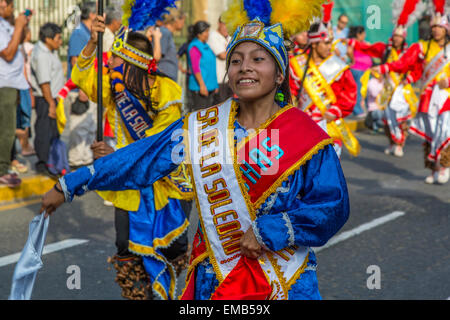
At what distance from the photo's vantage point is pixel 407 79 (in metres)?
11.5

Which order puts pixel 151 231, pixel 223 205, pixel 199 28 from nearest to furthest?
1. pixel 223 205
2. pixel 151 231
3. pixel 199 28

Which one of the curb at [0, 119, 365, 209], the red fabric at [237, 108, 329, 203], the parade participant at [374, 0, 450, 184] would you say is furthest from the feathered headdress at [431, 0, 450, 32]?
the red fabric at [237, 108, 329, 203]

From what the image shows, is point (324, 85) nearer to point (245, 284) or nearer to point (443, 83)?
point (443, 83)

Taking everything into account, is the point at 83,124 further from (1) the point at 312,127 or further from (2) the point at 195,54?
(1) the point at 312,127

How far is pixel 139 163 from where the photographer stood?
315 centimetres

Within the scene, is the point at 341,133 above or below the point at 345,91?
below

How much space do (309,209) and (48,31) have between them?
22.1ft

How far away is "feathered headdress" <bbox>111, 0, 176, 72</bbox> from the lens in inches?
188

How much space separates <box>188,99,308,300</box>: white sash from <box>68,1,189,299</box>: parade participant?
1665 mm

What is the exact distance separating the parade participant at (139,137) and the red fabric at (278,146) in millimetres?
1800

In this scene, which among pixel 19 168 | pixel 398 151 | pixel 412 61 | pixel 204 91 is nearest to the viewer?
pixel 19 168

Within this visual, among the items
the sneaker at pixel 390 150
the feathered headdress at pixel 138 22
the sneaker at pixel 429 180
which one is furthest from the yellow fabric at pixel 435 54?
the feathered headdress at pixel 138 22

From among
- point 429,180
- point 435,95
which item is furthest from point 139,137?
point 435,95

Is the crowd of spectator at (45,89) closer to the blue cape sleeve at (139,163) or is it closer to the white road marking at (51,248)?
the white road marking at (51,248)
